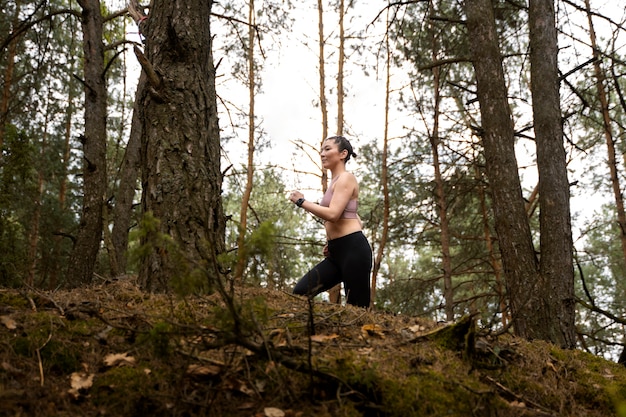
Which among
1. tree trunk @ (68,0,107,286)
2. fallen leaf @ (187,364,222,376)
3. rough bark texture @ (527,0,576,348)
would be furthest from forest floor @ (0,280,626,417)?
tree trunk @ (68,0,107,286)

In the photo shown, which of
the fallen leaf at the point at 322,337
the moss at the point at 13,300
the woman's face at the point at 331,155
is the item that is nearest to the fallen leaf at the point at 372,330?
the fallen leaf at the point at 322,337

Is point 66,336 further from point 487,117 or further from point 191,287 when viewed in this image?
point 487,117

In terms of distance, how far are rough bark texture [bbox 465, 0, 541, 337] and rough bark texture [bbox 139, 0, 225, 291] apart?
350cm

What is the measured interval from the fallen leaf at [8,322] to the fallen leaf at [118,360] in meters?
0.55

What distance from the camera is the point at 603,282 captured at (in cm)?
2644

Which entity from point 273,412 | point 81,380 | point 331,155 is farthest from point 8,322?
point 331,155

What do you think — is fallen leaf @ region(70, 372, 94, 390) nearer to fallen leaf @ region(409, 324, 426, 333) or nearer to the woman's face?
fallen leaf @ region(409, 324, 426, 333)

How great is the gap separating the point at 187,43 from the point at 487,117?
12.6ft

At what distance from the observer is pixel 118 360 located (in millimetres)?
2303

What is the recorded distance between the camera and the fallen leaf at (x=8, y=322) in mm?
2418

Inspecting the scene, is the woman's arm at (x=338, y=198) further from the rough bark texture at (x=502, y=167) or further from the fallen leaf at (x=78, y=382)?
the fallen leaf at (x=78, y=382)

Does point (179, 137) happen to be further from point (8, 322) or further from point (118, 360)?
point (118, 360)

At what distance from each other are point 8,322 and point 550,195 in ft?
18.5

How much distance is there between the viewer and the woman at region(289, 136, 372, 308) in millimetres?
4379
